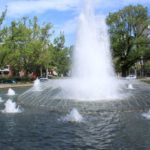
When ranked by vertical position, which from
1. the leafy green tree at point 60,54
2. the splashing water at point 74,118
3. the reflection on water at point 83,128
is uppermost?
the leafy green tree at point 60,54

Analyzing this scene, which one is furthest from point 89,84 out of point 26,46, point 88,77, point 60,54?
point 60,54

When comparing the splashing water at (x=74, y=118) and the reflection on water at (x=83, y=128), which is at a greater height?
the splashing water at (x=74, y=118)

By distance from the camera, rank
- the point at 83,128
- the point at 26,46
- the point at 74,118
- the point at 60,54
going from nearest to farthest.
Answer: the point at 83,128 < the point at 74,118 < the point at 26,46 < the point at 60,54

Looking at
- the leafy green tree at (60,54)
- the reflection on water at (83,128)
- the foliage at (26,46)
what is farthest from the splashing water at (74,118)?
the leafy green tree at (60,54)

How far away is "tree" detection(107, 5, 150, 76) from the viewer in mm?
79625

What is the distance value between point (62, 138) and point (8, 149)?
2.31 meters

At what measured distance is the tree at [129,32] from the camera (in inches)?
3135

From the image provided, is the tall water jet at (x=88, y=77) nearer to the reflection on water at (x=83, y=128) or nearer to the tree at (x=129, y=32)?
the reflection on water at (x=83, y=128)

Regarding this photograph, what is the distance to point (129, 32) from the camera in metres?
81.1

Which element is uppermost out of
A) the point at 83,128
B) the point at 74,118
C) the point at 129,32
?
the point at 129,32

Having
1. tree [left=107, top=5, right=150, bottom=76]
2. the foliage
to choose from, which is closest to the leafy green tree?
the foliage

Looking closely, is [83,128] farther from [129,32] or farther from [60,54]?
[60,54]

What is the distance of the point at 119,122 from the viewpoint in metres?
18.7

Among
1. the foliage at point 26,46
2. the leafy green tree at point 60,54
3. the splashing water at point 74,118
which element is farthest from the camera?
the leafy green tree at point 60,54
